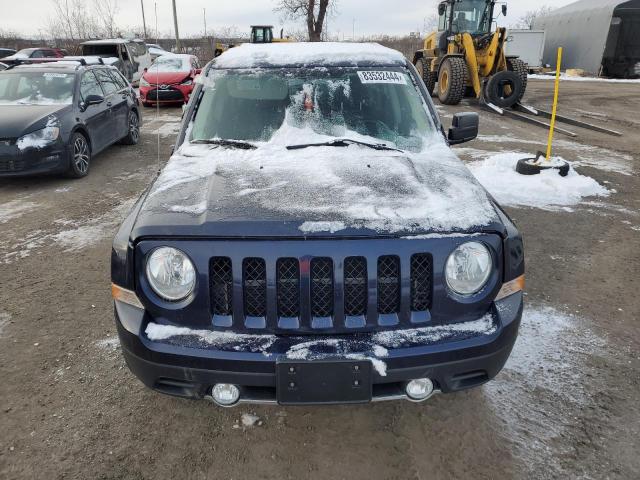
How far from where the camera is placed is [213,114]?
11.0 ft

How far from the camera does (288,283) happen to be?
79.9 inches

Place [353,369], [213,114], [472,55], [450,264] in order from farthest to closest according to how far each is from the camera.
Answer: [472,55], [213,114], [450,264], [353,369]

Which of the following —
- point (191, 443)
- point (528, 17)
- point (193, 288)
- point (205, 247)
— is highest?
point (528, 17)

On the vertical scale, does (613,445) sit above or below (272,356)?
below

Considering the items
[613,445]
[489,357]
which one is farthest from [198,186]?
[613,445]

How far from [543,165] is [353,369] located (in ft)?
19.5

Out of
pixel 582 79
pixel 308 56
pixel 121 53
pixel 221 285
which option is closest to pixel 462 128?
pixel 308 56

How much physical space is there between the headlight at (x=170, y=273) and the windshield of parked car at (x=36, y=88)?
6433 millimetres

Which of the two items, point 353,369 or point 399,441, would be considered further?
point 399,441

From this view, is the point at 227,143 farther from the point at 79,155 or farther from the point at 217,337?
the point at 79,155

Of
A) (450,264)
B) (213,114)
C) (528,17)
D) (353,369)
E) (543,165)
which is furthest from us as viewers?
(528,17)

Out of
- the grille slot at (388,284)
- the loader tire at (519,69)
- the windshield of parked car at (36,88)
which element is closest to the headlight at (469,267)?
the grille slot at (388,284)

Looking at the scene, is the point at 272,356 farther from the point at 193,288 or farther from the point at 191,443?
the point at 191,443

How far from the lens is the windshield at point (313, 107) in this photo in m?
3.19
